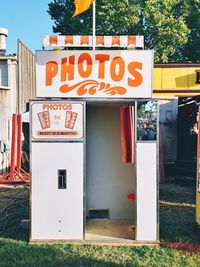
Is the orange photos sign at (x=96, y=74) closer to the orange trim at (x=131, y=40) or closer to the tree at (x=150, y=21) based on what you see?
the orange trim at (x=131, y=40)

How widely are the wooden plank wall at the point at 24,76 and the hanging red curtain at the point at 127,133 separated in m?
9.22

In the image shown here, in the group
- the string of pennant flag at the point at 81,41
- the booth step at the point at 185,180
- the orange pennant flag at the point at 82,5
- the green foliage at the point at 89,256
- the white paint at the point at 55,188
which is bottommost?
the green foliage at the point at 89,256

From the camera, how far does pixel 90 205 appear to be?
856 cm

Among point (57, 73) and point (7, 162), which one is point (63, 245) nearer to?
point (57, 73)

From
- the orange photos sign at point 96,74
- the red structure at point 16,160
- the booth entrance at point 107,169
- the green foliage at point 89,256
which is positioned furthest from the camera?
the red structure at point 16,160

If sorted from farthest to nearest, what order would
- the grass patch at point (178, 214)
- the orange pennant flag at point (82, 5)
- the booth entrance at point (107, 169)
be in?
the booth entrance at point (107, 169) → the grass patch at point (178, 214) → the orange pennant flag at point (82, 5)

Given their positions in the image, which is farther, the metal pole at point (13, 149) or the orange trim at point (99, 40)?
the metal pole at point (13, 149)

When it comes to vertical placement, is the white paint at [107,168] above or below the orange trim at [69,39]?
below

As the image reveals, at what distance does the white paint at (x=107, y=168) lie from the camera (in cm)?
846

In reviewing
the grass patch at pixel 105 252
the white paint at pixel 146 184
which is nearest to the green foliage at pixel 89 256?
the grass patch at pixel 105 252

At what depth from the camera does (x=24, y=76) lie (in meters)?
17.3

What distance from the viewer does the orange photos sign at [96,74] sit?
258 inches

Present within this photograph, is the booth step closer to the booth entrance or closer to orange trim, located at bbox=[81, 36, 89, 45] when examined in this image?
the booth entrance

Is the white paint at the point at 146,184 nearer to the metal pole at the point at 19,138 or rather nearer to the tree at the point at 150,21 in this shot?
the metal pole at the point at 19,138
